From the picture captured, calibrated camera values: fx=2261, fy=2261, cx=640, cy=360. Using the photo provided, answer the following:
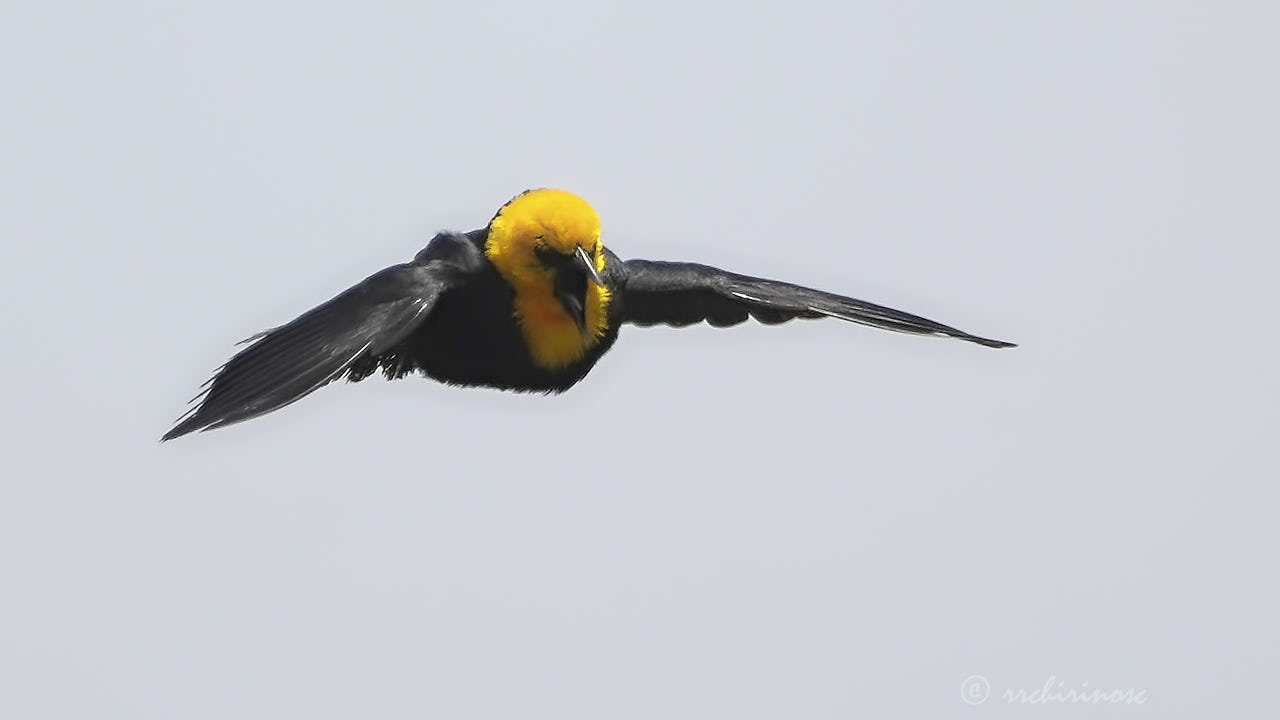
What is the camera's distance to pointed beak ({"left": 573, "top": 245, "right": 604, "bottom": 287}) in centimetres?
1324

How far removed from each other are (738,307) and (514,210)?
230 centimetres

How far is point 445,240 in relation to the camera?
13719mm

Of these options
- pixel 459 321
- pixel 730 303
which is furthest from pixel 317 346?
pixel 730 303

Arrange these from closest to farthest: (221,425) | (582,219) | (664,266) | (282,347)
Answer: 1. (221,425)
2. (282,347)
3. (582,219)
4. (664,266)

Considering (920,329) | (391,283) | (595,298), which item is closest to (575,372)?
(595,298)

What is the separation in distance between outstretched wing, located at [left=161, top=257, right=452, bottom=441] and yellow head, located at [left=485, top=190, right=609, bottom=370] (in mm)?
528

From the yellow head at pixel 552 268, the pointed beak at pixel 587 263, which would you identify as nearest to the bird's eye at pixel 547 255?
the yellow head at pixel 552 268

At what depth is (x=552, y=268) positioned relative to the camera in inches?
528

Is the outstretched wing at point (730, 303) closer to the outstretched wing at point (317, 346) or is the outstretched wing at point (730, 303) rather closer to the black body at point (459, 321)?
the black body at point (459, 321)

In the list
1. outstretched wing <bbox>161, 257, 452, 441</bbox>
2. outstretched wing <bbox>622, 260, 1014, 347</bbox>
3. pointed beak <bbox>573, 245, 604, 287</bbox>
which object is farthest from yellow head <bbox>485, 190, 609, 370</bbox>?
outstretched wing <bbox>622, 260, 1014, 347</bbox>

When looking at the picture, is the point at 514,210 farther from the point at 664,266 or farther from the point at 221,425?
the point at 221,425

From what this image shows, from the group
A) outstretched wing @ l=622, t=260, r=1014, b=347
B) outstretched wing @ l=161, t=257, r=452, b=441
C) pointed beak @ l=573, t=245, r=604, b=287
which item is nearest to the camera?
outstretched wing @ l=161, t=257, r=452, b=441

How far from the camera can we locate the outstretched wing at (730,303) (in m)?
14.8

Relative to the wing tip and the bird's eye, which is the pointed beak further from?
the wing tip
